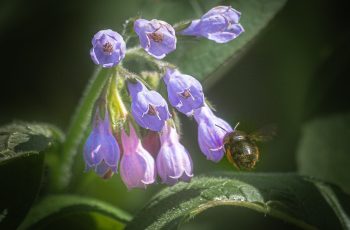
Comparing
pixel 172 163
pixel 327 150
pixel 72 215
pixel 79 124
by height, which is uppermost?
pixel 79 124

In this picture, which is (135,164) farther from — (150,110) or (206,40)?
(206,40)

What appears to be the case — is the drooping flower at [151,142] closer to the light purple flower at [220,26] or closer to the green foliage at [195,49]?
the light purple flower at [220,26]

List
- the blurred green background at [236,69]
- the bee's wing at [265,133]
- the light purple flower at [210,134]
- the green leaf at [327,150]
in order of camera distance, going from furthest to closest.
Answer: the blurred green background at [236,69], the green leaf at [327,150], the bee's wing at [265,133], the light purple flower at [210,134]

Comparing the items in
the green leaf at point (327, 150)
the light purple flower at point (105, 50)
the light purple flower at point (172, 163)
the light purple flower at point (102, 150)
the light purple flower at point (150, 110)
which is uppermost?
the light purple flower at point (105, 50)

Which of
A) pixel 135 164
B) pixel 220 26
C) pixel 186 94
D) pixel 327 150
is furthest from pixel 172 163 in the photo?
pixel 327 150

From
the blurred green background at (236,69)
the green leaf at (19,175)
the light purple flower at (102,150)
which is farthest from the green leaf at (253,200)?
the blurred green background at (236,69)

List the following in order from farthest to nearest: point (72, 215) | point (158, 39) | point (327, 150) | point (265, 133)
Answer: point (327, 150)
point (72, 215)
point (265, 133)
point (158, 39)

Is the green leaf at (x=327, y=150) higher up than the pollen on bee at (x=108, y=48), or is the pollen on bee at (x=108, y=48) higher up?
the pollen on bee at (x=108, y=48)
